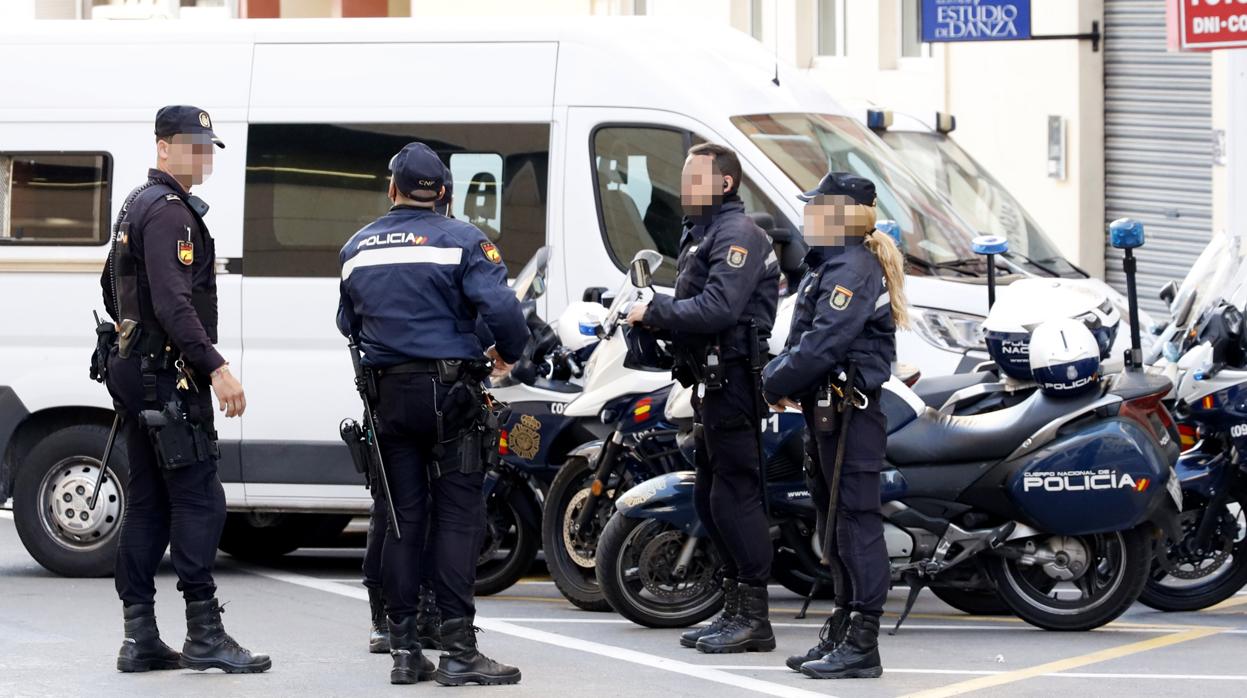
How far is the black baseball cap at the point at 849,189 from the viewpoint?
7.47 metres

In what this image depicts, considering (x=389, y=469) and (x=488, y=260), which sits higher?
(x=488, y=260)

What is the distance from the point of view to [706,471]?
317 inches

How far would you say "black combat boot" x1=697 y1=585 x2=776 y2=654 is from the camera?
7914 millimetres

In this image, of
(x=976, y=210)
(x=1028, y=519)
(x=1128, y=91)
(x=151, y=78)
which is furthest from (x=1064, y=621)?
(x=1128, y=91)

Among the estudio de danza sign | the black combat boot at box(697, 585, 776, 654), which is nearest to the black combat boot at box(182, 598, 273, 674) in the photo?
the black combat boot at box(697, 585, 776, 654)

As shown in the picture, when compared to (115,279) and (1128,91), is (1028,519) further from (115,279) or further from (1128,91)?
(1128,91)

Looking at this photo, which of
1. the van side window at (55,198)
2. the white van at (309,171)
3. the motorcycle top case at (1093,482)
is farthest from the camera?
the van side window at (55,198)

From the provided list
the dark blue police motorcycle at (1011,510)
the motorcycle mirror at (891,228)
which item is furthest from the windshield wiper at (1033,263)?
the dark blue police motorcycle at (1011,510)

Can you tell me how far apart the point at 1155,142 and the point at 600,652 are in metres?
9.95

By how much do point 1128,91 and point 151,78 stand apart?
907 centimetres

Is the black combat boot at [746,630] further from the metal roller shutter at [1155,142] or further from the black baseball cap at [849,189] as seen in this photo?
the metal roller shutter at [1155,142]

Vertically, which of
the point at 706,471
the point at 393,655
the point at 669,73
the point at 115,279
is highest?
the point at 669,73

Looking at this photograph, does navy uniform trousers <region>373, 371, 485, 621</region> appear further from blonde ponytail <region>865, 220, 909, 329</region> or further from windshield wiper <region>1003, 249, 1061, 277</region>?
windshield wiper <region>1003, 249, 1061, 277</region>

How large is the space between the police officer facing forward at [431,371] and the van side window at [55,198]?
11.1 ft
